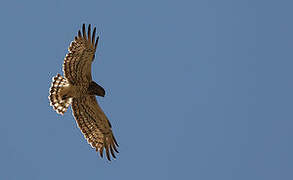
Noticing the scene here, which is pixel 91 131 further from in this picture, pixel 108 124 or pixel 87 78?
pixel 87 78

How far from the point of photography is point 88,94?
14.0 metres

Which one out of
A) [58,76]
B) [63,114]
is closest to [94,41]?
[58,76]

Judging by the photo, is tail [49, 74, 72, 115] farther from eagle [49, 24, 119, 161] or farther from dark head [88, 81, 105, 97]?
dark head [88, 81, 105, 97]

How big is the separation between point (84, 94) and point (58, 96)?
2.60 feet

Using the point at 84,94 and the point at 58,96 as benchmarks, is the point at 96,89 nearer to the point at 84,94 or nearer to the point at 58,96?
the point at 84,94

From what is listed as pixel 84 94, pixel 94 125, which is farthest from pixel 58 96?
pixel 94 125

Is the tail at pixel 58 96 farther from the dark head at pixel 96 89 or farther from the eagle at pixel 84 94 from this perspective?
the dark head at pixel 96 89

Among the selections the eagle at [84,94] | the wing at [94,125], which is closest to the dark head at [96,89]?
the eagle at [84,94]

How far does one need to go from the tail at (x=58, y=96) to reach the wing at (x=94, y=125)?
254 mm

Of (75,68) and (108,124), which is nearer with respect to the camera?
(75,68)

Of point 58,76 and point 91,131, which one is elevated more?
point 58,76

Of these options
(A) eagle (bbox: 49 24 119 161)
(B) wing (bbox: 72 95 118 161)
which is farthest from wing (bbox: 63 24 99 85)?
(B) wing (bbox: 72 95 118 161)

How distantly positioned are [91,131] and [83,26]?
3.02 meters

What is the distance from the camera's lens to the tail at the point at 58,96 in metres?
14.1
